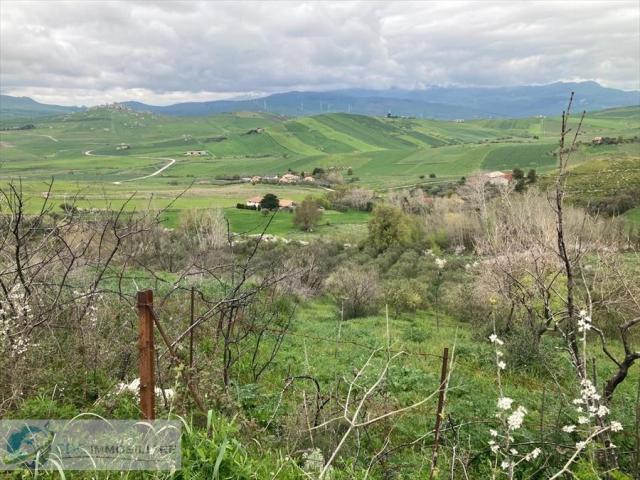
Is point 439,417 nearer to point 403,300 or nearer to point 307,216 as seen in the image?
point 403,300

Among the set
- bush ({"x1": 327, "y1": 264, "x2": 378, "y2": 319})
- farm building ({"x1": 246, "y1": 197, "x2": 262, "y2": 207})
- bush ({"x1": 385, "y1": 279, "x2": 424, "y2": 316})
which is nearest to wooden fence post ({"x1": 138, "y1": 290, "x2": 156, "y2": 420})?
bush ({"x1": 327, "y1": 264, "x2": 378, "y2": 319})

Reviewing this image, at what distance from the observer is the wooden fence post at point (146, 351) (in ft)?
10.9

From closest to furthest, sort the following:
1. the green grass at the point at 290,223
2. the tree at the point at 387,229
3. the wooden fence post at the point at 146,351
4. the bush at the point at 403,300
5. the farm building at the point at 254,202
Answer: the wooden fence post at the point at 146,351 < the bush at the point at 403,300 < the tree at the point at 387,229 < the green grass at the point at 290,223 < the farm building at the point at 254,202

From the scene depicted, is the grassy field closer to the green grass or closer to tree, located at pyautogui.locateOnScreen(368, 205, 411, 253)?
the green grass

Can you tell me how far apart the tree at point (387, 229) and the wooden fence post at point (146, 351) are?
121 feet

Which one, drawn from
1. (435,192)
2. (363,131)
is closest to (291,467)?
(435,192)

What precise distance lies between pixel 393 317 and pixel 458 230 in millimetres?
25495

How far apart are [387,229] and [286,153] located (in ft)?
360

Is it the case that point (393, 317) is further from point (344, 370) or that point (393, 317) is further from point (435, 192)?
point (435, 192)

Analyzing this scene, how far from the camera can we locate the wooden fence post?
332 centimetres

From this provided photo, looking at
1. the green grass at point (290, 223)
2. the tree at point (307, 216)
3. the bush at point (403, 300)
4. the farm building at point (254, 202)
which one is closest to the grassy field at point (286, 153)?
the green grass at point (290, 223)

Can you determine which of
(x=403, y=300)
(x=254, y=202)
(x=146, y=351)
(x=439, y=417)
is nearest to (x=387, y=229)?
(x=403, y=300)

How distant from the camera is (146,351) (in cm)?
339

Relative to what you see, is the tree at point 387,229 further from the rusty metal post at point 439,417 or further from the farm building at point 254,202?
the rusty metal post at point 439,417
